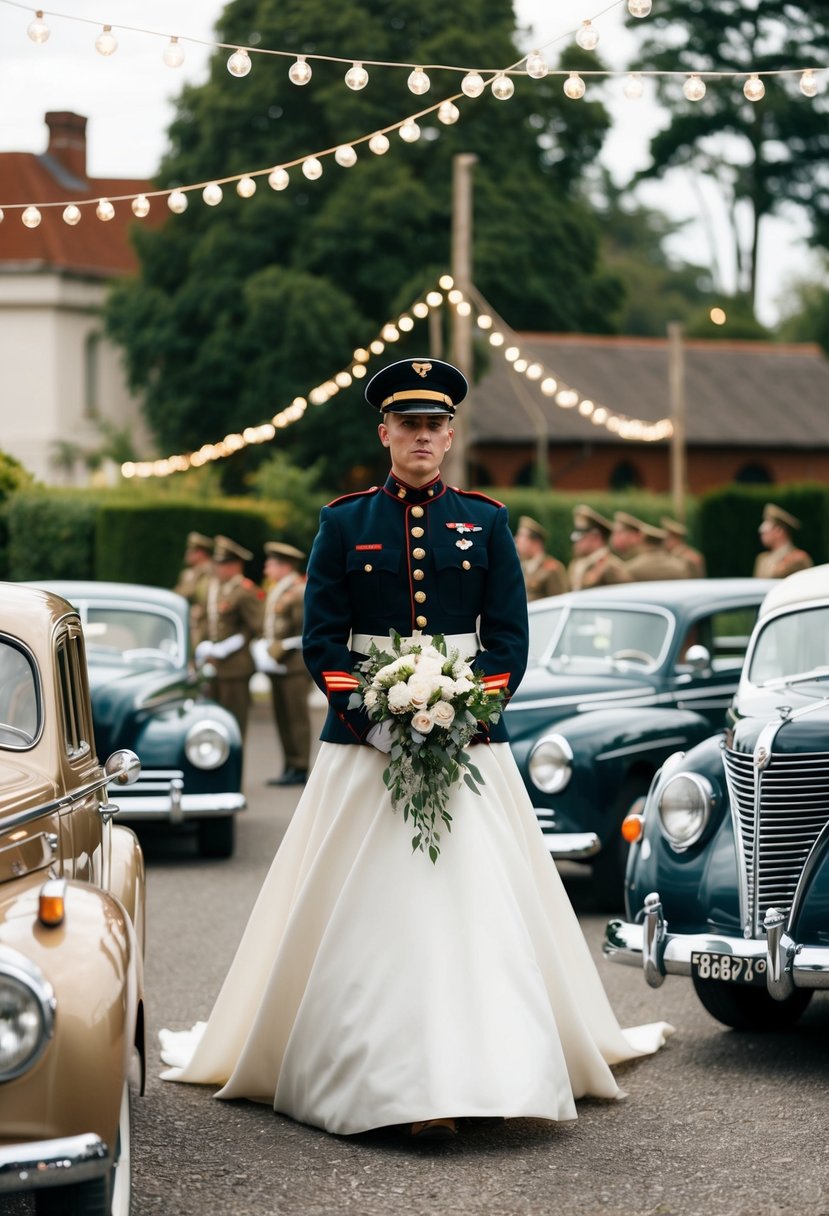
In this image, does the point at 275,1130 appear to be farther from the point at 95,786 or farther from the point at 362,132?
the point at 362,132

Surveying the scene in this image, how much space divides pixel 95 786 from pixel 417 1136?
1424 mm

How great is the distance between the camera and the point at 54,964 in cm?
398

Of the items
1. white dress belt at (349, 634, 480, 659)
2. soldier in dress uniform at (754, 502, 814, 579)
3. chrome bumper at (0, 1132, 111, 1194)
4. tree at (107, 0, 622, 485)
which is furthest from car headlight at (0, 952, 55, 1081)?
tree at (107, 0, 622, 485)

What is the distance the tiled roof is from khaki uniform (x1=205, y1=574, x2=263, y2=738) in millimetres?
31161

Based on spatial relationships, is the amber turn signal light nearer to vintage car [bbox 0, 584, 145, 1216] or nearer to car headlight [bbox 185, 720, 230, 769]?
vintage car [bbox 0, 584, 145, 1216]

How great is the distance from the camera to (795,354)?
186 feet

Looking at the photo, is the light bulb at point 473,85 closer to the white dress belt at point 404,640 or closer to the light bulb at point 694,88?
the light bulb at point 694,88

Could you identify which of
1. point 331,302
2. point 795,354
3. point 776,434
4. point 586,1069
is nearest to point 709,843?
point 586,1069

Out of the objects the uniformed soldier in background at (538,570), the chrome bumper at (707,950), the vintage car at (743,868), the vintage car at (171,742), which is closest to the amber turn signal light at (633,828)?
the vintage car at (743,868)

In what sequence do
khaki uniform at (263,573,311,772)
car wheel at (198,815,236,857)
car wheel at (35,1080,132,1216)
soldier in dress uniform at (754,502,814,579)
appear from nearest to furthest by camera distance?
car wheel at (35,1080,132,1216)
car wheel at (198,815,236,857)
soldier in dress uniform at (754,502,814,579)
khaki uniform at (263,573,311,772)

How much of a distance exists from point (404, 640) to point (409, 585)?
6.9 inches

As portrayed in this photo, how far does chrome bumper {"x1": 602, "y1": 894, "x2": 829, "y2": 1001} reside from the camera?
6.05m

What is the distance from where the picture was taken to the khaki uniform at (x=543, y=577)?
15.6 m

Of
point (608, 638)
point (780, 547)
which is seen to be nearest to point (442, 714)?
point (608, 638)
